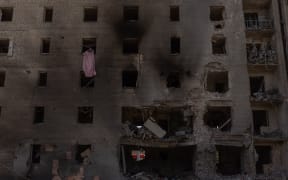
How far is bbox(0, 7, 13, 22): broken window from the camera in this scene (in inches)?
1486

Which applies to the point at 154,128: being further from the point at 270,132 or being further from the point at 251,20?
the point at 251,20

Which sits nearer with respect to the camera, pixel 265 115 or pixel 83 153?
pixel 83 153

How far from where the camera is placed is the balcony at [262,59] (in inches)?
1369

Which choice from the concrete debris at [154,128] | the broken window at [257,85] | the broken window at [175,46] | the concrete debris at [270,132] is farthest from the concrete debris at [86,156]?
the broken window at [257,85]

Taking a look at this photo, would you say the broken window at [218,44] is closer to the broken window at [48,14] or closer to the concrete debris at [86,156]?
the concrete debris at [86,156]

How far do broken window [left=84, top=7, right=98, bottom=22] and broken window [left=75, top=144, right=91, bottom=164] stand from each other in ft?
38.3

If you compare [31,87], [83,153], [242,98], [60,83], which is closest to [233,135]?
[242,98]

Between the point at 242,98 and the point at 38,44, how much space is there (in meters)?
18.1

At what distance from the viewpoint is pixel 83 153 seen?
107ft

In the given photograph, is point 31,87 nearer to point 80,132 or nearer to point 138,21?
point 80,132

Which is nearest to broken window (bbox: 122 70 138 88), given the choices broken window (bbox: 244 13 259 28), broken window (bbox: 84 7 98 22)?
broken window (bbox: 84 7 98 22)

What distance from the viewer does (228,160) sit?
3509cm

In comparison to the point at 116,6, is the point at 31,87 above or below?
below

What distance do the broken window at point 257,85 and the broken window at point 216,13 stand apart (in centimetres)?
630
